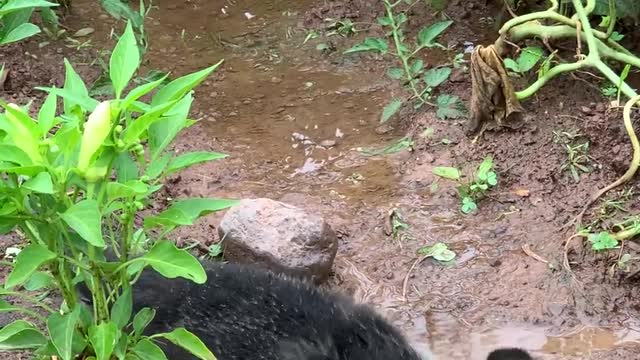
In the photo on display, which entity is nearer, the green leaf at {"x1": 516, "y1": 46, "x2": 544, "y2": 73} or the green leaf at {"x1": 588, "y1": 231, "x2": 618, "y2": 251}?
the green leaf at {"x1": 588, "y1": 231, "x2": 618, "y2": 251}

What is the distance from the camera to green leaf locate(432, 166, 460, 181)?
4441 mm

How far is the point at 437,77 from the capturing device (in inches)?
193

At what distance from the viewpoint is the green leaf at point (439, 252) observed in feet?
13.4

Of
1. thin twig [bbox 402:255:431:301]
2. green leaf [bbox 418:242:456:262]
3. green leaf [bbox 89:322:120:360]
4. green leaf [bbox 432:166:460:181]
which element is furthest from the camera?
green leaf [bbox 432:166:460:181]

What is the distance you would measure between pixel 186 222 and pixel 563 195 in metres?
2.41

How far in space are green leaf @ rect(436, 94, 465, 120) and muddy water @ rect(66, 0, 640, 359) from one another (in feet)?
0.85

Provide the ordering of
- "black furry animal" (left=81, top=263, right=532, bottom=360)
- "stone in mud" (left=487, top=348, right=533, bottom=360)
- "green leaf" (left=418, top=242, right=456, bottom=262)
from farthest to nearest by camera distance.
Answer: "green leaf" (left=418, top=242, right=456, bottom=262) → "stone in mud" (left=487, top=348, right=533, bottom=360) → "black furry animal" (left=81, top=263, right=532, bottom=360)

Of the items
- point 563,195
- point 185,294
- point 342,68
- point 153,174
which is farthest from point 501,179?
point 153,174

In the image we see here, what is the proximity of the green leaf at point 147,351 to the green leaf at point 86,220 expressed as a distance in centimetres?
47

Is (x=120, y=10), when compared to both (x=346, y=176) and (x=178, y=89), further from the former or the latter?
(x=178, y=89)

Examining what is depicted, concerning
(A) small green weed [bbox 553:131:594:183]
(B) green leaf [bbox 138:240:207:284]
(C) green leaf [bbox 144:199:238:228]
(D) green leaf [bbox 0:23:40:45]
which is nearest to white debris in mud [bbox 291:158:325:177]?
(A) small green weed [bbox 553:131:594:183]

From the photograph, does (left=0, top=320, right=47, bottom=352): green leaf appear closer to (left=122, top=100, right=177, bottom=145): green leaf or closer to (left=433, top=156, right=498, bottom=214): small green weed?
(left=122, top=100, right=177, bottom=145): green leaf

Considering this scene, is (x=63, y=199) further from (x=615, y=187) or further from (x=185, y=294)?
(x=615, y=187)

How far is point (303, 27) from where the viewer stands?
5797 millimetres
